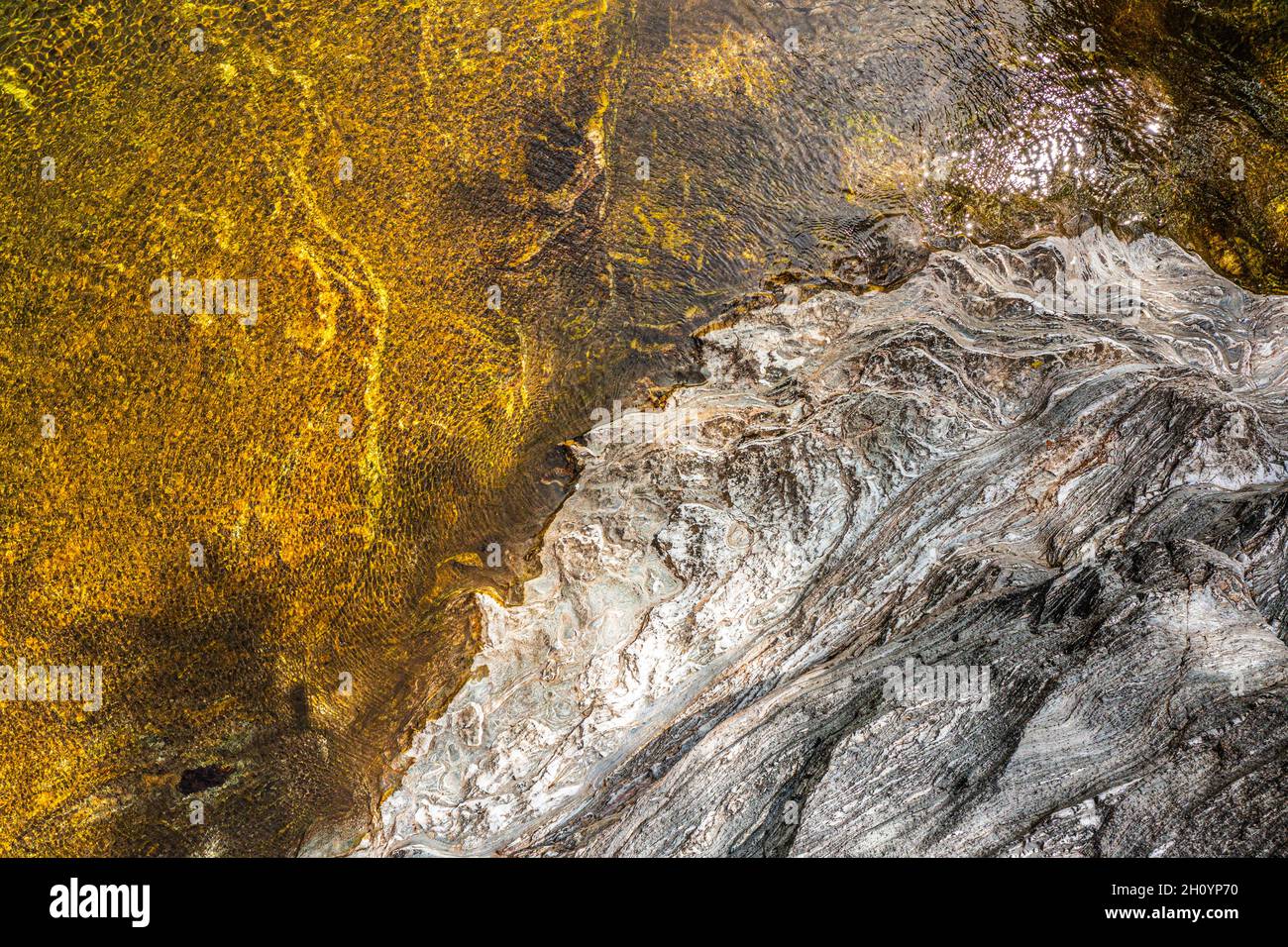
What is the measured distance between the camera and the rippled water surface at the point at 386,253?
4609 millimetres

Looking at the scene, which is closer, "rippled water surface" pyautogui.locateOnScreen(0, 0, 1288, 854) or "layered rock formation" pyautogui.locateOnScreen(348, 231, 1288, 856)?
"layered rock formation" pyautogui.locateOnScreen(348, 231, 1288, 856)

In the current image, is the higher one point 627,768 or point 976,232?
point 976,232

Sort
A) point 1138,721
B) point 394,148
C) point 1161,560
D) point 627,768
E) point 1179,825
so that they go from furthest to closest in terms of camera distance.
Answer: point 394,148, point 627,768, point 1161,560, point 1138,721, point 1179,825

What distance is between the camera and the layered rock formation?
12.3 ft

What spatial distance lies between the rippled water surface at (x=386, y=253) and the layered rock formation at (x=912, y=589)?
31cm

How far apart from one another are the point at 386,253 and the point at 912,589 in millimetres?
3425

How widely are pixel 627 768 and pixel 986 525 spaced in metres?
2.31

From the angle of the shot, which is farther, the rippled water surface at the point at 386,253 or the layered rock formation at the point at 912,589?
the rippled water surface at the point at 386,253

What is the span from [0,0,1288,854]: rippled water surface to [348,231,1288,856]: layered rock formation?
311 mm

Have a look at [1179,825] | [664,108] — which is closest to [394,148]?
[664,108]

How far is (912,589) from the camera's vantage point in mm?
4445

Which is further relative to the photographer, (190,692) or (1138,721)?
(190,692)

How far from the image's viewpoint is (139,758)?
4715 millimetres

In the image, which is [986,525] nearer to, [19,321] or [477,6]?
[477,6]
